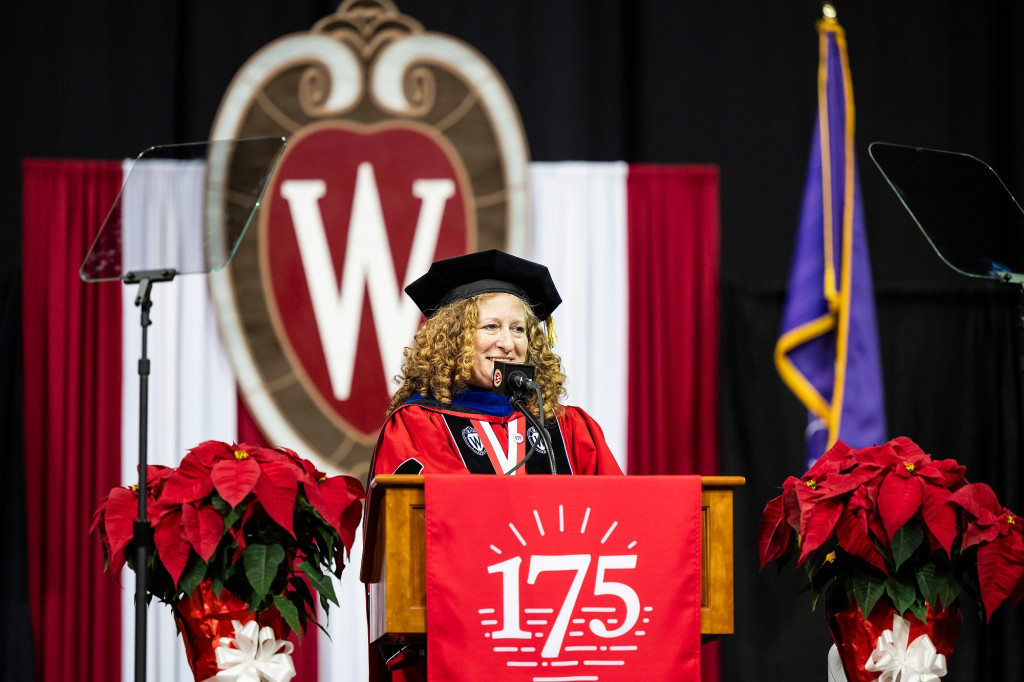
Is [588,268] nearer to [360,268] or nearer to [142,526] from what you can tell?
[360,268]

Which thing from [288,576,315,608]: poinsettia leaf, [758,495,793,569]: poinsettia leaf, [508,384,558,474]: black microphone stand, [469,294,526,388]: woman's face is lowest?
[288,576,315,608]: poinsettia leaf

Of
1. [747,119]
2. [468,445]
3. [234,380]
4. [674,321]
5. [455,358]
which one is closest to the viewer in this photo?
[468,445]

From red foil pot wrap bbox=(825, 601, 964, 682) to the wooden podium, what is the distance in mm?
493

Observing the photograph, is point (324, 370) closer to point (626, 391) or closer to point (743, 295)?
point (626, 391)

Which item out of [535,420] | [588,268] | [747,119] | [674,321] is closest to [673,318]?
[674,321]

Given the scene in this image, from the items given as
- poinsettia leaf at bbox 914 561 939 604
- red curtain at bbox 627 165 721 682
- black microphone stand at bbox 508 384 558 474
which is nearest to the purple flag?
red curtain at bbox 627 165 721 682

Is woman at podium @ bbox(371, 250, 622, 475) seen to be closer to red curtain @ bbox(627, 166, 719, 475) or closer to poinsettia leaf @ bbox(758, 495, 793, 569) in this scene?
poinsettia leaf @ bbox(758, 495, 793, 569)

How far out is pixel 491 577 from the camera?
2.88m

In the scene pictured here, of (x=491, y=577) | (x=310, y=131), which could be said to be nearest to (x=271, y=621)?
(x=491, y=577)

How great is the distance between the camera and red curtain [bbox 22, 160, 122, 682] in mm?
5199

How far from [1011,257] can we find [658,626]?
1679mm

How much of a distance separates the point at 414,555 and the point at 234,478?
584 millimetres

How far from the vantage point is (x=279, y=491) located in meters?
3.25

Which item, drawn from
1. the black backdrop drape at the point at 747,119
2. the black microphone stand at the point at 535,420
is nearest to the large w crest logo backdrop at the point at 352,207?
the black backdrop drape at the point at 747,119
